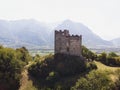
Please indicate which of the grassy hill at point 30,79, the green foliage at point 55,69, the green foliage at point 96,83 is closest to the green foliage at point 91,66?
the green foliage at point 55,69

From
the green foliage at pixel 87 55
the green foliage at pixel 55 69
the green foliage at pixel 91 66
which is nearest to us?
the green foliage at pixel 55 69

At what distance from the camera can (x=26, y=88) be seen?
295ft

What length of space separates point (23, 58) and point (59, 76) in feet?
71.3

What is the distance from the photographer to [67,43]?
9738 cm

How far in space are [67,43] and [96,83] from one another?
71.6 feet

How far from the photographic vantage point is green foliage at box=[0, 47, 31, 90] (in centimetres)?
9006

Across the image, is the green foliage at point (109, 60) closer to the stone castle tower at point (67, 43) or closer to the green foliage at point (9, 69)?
the stone castle tower at point (67, 43)

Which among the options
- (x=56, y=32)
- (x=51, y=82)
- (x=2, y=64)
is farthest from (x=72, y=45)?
(x=2, y=64)

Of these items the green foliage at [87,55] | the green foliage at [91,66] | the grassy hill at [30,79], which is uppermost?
the green foliage at [87,55]

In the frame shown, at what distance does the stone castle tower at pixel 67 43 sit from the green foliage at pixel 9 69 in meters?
12.7

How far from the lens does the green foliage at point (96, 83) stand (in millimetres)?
78562

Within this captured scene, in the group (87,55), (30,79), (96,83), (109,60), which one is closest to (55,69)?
(30,79)

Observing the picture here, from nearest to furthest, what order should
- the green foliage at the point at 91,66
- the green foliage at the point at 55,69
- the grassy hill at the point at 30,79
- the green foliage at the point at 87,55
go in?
the grassy hill at the point at 30,79 → the green foliage at the point at 55,69 → the green foliage at the point at 91,66 → the green foliage at the point at 87,55

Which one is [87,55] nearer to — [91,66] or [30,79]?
[91,66]
